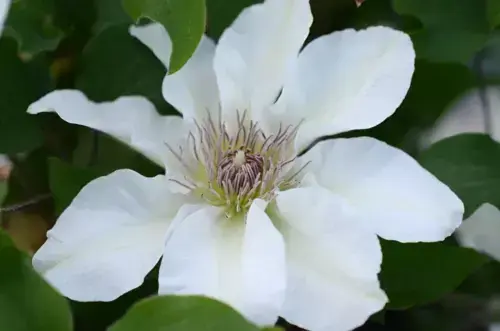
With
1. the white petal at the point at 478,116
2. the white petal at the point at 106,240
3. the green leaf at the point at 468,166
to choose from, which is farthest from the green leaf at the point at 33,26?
the white petal at the point at 478,116

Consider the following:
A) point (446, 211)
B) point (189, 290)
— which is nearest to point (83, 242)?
point (189, 290)

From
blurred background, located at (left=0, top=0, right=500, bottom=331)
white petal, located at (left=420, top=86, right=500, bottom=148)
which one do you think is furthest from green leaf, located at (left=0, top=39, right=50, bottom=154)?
white petal, located at (left=420, top=86, right=500, bottom=148)

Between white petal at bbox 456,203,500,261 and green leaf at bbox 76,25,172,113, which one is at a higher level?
green leaf at bbox 76,25,172,113

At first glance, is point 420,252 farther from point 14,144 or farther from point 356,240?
point 14,144

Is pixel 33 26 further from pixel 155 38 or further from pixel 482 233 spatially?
pixel 482 233

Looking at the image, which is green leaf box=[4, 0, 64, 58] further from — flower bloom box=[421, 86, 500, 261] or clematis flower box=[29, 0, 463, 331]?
flower bloom box=[421, 86, 500, 261]

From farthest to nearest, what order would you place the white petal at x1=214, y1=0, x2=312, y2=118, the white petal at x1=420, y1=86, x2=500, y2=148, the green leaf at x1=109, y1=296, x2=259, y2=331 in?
1. the white petal at x1=420, y1=86, x2=500, y2=148
2. the white petal at x1=214, y1=0, x2=312, y2=118
3. the green leaf at x1=109, y1=296, x2=259, y2=331

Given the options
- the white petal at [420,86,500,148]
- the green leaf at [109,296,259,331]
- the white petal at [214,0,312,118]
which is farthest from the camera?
the white petal at [420,86,500,148]

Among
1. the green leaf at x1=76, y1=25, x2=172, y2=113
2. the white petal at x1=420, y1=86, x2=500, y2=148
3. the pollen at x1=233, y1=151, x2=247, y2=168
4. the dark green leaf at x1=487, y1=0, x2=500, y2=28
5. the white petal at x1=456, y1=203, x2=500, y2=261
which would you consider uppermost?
the dark green leaf at x1=487, y1=0, x2=500, y2=28
